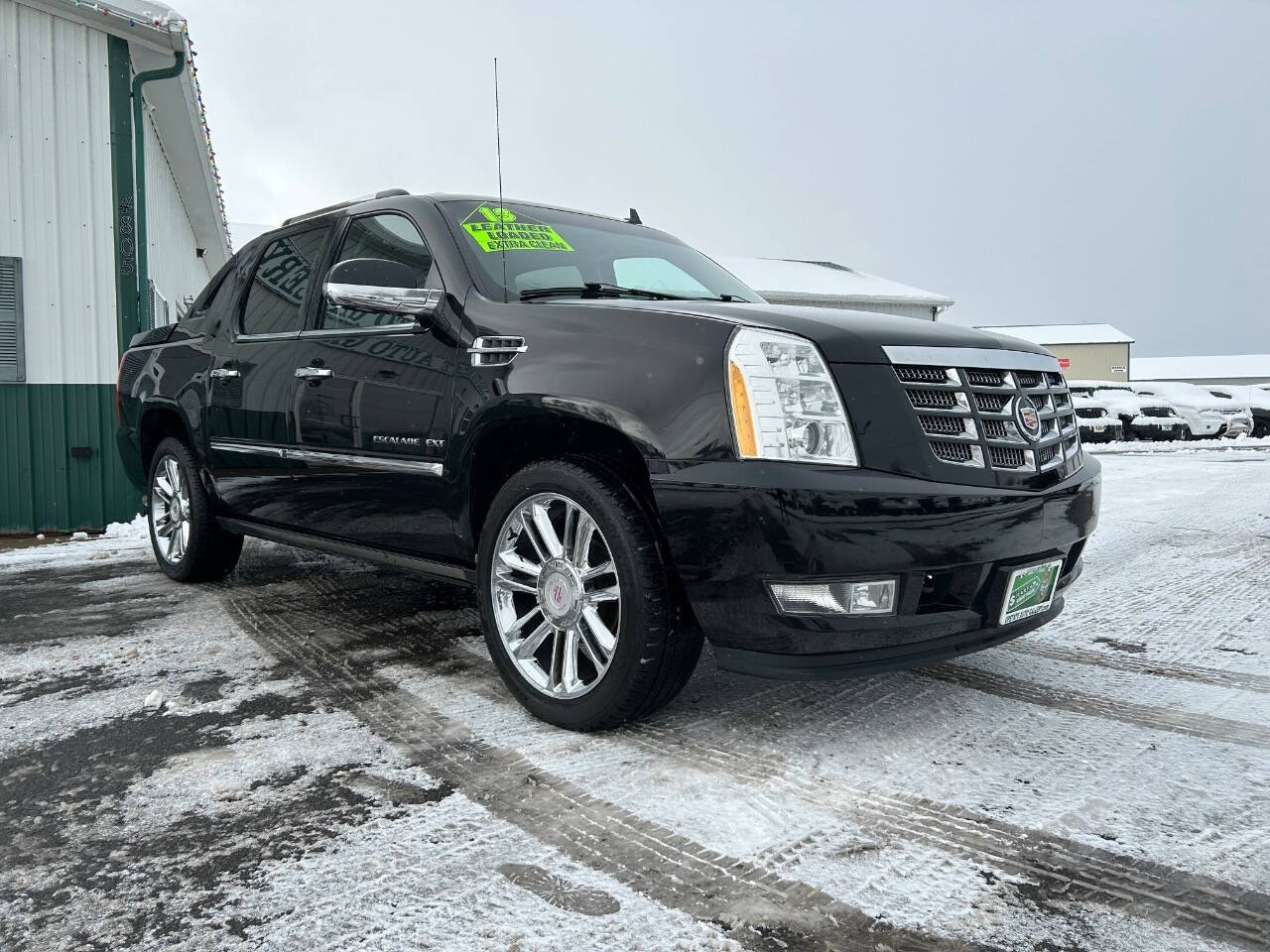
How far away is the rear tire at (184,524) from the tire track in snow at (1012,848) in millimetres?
3103

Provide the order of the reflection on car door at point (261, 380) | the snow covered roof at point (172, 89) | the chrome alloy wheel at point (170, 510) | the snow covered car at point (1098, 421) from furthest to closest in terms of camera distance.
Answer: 1. the snow covered car at point (1098, 421)
2. the snow covered roof at point (172, 89)
3. the chrome alloy wheel at point (170, 510)
4. the reflection on car door at point (261, 380)

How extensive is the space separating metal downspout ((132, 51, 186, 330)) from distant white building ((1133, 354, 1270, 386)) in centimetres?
8008

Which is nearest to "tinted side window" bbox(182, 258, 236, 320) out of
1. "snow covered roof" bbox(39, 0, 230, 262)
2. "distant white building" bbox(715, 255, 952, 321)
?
"snow covered roof" bbox(39, 0, 230, 262)

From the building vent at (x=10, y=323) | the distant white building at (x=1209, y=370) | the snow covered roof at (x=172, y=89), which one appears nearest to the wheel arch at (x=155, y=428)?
the building vent at (x=10, y=323)

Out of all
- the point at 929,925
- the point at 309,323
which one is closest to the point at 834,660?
the point at 929,925

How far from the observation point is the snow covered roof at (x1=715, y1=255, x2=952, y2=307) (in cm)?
2722

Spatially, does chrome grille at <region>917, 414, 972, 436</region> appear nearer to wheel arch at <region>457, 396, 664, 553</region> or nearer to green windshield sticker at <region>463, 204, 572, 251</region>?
wheel arch at <region>457, 396, 664, 553</region>

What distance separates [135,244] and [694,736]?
7.10 meters

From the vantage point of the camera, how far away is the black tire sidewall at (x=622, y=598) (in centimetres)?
269

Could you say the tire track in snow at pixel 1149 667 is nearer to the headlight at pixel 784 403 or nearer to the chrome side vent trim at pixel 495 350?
the headlight at pixel 784 403

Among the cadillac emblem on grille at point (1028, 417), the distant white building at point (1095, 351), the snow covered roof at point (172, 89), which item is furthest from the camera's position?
the distant white building at point (1095, 351)

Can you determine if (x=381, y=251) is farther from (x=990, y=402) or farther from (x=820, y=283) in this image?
(x=820, y=283)

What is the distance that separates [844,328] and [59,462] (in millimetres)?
7158

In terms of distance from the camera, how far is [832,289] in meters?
28.2
